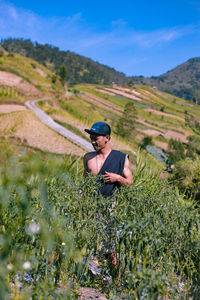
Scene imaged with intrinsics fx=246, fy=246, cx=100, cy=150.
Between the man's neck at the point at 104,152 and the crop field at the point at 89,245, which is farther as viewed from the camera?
the man's neck at the point at 104,152

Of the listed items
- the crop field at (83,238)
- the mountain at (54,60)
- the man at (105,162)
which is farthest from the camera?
the mountain at (54,60)

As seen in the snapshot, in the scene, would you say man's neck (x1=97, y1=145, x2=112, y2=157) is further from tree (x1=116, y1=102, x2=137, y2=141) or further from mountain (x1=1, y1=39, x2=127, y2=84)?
mountain (x1=1, y1=39, x2=127, y2=84)

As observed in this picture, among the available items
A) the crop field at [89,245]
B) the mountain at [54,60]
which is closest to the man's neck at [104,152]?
the crop field at [89,245]

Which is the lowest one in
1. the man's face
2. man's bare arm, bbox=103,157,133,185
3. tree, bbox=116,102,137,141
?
tree, bbox=116,102,137,141

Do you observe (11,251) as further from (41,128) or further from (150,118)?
(150,118)

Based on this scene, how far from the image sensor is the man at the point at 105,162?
8.48 feet

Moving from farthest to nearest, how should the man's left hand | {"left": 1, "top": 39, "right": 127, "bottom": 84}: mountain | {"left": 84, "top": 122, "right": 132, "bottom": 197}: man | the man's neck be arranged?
{"left": 1, "top": 39, "right": 127, "bottom": 84}: mountain, the man's neck, {"left": 84, "top": 122, "right": 132, "bottom": 197}: man, the man's left hand

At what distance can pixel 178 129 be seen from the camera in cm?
6166

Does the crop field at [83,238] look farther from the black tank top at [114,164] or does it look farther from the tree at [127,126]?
the tree at [127,126]

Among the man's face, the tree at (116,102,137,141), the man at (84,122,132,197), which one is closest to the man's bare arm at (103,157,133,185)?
the man at (84,122,132,197)

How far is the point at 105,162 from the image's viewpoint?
2.78m

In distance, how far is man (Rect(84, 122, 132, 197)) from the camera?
258cm

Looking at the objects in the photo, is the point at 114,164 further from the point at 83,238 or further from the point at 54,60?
the point at 54,60

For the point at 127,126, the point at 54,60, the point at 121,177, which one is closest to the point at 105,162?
the point at 121,177
